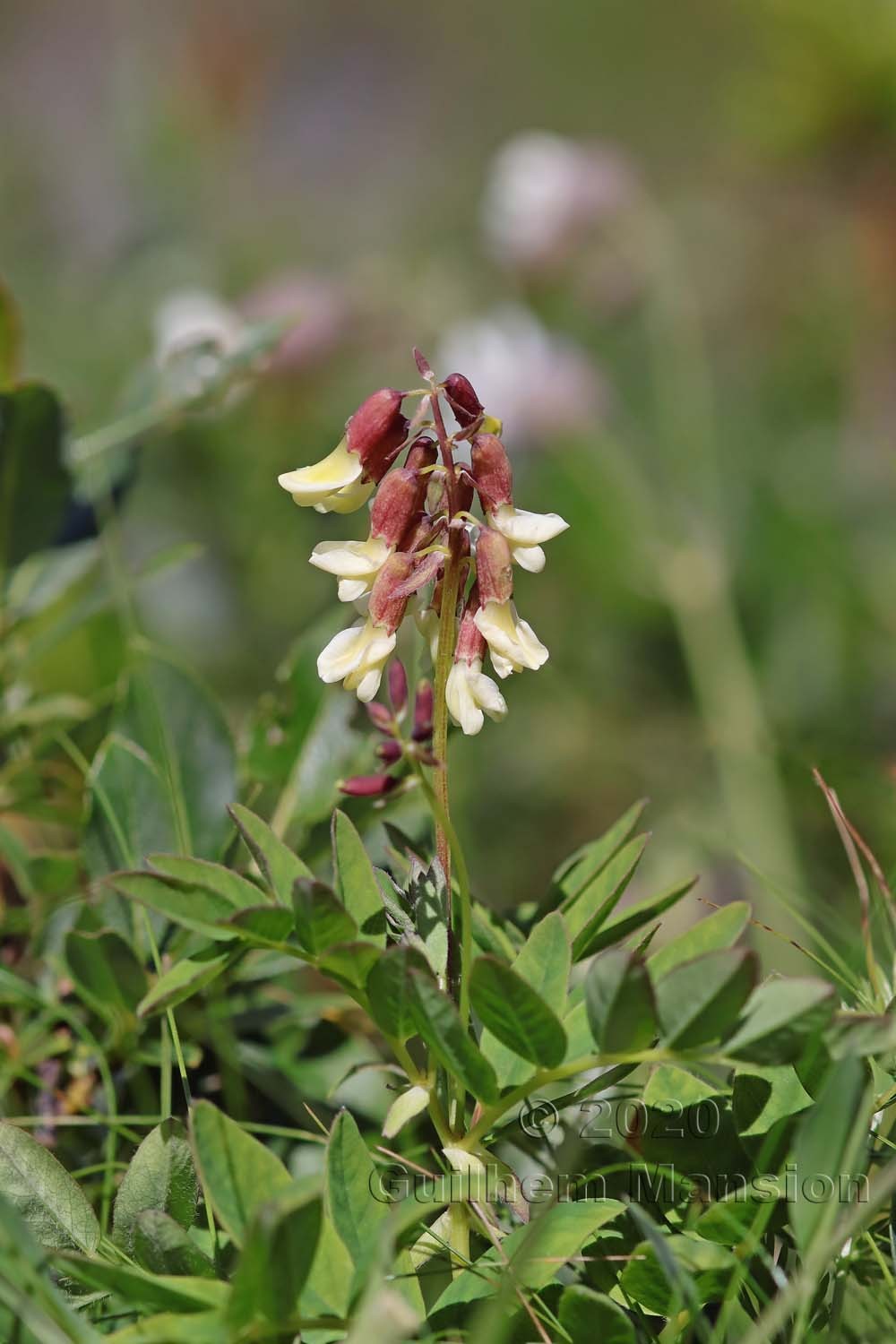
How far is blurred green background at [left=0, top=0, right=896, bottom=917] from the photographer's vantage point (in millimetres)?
1762

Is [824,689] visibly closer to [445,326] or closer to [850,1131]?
[445,326]

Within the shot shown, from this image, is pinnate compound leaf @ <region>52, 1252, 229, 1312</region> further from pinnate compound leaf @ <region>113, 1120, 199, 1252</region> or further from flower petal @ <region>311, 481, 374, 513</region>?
flower petal @ <region>311, 481, 374, 513</region>

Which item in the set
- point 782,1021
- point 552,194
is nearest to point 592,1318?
point 782,1021

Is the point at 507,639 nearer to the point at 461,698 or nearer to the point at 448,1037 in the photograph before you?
the point at 461,698

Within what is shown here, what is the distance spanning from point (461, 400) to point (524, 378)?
64.1 inches

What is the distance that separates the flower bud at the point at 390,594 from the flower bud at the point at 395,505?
0.03 feet

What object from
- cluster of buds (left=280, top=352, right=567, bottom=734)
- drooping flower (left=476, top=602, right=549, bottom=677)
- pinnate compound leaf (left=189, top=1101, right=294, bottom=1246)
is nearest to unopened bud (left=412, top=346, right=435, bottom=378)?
cluster of buds (left=280, top=352, right=567, bottom=734)

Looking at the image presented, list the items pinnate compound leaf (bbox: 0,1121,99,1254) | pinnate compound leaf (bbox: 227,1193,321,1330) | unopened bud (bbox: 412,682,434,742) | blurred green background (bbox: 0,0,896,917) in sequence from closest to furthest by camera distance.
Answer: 1. pinnate compound leaf (bbox: 227,1193,321,1330)
2. pinnate compound leaf (bbox: 0,1121,99,1254)
3. unopened bud (bbox: 412,682,434,742)
4. blurred green background (bbox: 0,0,896,917)

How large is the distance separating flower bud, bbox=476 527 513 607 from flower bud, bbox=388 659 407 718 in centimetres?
7

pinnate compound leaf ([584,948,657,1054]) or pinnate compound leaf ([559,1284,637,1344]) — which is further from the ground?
pinnate compound leaf ([584,948,657,1054])

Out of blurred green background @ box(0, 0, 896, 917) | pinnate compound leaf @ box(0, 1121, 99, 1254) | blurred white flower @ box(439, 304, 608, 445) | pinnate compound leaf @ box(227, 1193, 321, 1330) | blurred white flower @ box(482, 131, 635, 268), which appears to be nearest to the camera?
pinnate compound leaf @ box(227, 1193, 321, 1330)

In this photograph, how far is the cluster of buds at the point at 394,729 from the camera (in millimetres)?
582

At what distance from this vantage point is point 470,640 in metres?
0.55

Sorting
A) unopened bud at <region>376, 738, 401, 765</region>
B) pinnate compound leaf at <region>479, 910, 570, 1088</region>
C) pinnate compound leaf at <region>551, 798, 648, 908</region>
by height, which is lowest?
pinnate compound leaf at <region>479, 910, 570, 1088</region>
